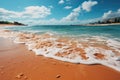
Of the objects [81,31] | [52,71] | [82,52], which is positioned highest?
[81,31]

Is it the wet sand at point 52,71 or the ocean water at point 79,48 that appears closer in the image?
the wet sand at point 52,71

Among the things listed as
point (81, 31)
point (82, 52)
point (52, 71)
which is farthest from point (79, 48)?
point (81, 31)

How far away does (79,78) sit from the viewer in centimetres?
256

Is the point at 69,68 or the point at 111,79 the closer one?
the point at 111,79

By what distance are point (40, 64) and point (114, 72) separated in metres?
2.19

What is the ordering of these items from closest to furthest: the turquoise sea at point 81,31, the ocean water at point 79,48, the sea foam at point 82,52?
the sea foam at point 82,52
the ocean water at point 79,48
the turquoise sea at point 81,31

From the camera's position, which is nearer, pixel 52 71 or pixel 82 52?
pixel 52 71

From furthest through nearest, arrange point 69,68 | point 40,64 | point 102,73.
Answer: point 40,64
point 69,68
point 102,73

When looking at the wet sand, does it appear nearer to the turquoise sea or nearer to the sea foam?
the sea foam

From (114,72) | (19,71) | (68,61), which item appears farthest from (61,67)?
(114,72)

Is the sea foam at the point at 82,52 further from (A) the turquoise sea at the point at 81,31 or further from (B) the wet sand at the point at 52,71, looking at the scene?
(A) the turquoise sea at the point at 81,31

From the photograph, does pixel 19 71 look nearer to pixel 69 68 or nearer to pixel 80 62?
pixel 69 68

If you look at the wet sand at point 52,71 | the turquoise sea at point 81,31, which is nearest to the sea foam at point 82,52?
the wet sand at point 52,71

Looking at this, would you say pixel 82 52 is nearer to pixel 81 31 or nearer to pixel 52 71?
pixel 52 71
